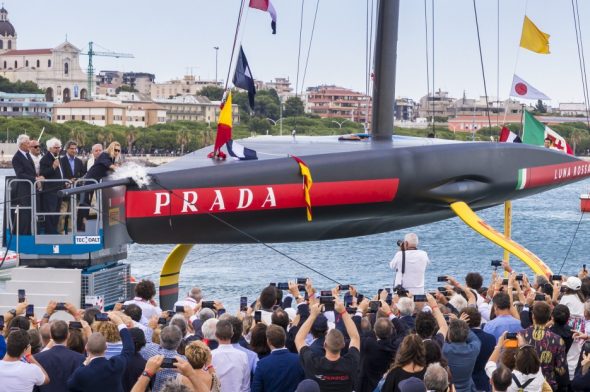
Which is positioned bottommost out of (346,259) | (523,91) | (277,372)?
(346,259)

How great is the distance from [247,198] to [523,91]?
5.77 metres

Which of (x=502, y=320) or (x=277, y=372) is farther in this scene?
(x=502, y=320)

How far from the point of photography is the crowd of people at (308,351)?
23.1 ft

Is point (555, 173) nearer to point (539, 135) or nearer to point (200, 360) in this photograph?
point (539, 135)

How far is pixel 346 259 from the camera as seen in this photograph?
140 ft

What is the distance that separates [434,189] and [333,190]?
1433 millimetres

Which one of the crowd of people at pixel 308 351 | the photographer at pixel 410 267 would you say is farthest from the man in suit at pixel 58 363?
the photographer at pixel 410 267

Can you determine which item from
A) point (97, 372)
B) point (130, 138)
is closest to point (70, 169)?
point (97, 372)

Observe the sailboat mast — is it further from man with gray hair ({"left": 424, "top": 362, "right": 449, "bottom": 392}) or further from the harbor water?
the harbor water

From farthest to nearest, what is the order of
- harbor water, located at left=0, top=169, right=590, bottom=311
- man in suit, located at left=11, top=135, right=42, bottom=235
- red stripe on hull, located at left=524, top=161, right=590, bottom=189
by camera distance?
harbor water, located at left=0, top=169, right=590, bottom=311
red stripe on hull, located at left=524, top=161, right=590, bottom=189
man in suit, located at left=11, top=135, right=42, bottom=235

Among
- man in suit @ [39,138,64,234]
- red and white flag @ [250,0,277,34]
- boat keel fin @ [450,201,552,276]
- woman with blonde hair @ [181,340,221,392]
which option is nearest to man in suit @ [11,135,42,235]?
man in suit @ [39,138,64,234]

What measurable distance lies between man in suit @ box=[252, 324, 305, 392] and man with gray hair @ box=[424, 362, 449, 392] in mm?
1298

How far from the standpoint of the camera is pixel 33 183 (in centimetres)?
1272

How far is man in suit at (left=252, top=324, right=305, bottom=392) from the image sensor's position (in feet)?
25.0
